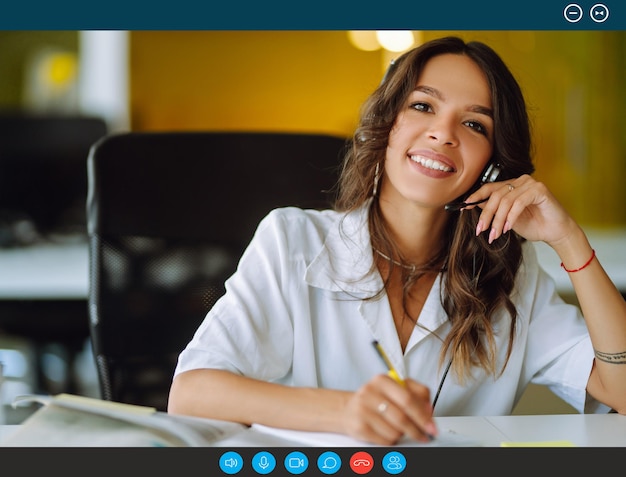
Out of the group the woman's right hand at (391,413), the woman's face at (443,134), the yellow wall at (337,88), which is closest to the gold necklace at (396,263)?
the woman's face at (443,134)

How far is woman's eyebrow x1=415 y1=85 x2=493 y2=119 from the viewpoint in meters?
1.21

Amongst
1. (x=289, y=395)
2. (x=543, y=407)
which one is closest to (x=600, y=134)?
(x=543, y=407)

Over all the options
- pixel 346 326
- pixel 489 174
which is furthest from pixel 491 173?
pixel 346 326

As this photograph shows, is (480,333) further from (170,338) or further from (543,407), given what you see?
(543,407)

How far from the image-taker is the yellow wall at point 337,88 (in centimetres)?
371

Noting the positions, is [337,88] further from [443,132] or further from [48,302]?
[443,132]

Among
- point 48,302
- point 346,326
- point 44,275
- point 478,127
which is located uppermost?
point 478,127

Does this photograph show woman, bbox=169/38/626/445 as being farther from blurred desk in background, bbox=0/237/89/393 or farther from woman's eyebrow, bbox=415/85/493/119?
blurred desk in background, bbox=0/237/89/393
